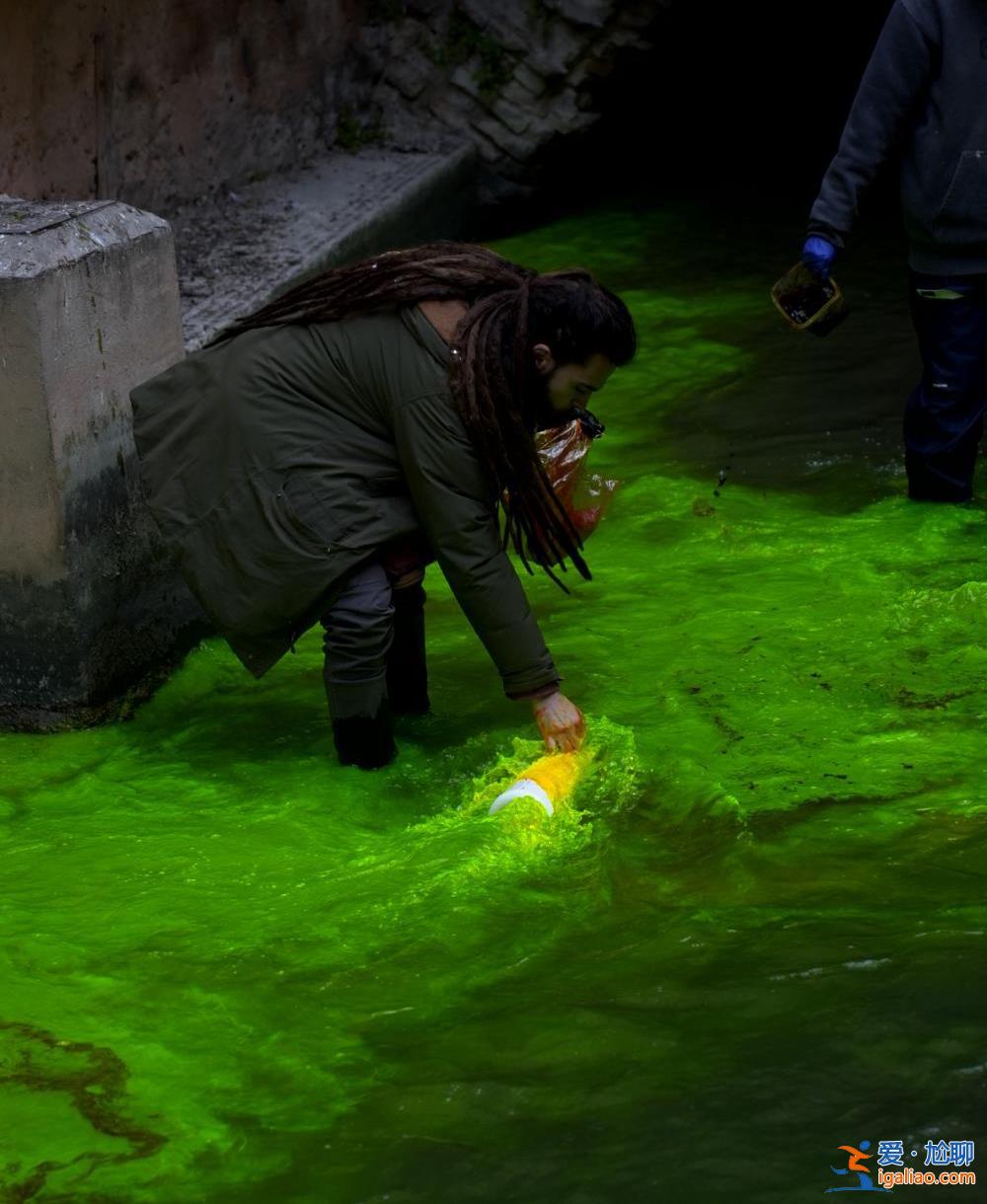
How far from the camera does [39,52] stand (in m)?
6.00

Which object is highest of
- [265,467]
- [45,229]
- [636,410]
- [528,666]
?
[45,229]

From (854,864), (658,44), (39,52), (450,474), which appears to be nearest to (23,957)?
(450,474)

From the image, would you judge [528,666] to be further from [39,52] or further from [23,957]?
[39,52]

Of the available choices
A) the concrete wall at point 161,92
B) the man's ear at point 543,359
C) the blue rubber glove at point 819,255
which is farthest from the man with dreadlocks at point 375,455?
the concrete wall at point 161,92

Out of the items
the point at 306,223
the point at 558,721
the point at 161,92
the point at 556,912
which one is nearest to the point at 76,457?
the point at 558,721

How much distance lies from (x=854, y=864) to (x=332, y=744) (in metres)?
1.38

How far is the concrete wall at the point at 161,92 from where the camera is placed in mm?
6000

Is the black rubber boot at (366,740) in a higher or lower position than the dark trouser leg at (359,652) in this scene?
lower

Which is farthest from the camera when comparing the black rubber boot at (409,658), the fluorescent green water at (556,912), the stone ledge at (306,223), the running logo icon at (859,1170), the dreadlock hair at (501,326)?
the stone ledge at (306,223)

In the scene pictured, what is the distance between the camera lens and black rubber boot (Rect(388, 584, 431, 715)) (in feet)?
13.4


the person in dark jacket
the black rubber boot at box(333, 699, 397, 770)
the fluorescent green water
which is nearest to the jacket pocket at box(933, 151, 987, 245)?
the person in dark jacket

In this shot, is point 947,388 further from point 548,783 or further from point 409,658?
point 548,783

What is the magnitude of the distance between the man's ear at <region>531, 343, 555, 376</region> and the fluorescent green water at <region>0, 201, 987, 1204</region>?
931 mm

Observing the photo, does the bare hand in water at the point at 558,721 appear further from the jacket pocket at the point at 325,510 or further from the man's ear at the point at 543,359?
the man's ear at the point at 543,359
